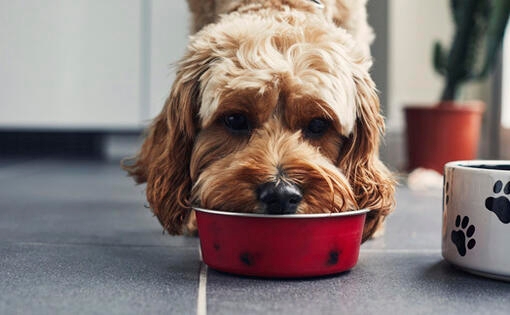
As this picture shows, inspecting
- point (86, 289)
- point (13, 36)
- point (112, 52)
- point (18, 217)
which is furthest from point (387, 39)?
point (86, 289)

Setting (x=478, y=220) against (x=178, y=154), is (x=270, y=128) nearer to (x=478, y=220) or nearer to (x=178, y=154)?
(x=178, y=154)

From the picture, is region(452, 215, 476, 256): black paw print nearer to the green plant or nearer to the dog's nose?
the dog's nose

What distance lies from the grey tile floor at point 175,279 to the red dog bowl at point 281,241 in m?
0.02

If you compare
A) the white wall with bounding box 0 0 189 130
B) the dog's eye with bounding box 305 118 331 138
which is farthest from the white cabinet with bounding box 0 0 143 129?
the dog's eye with bounding box 305 118 331 138

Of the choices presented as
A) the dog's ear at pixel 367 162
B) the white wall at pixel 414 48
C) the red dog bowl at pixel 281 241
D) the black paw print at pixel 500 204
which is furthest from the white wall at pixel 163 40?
the black paw print at pixel 500 204

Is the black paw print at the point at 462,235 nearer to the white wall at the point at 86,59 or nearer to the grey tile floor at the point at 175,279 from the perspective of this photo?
the grey tile floor at the point at 175,279

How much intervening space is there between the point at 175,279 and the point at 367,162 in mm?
418

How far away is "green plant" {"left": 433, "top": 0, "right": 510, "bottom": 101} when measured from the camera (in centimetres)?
296

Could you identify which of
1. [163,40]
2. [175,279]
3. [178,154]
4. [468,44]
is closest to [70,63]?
[163,40]

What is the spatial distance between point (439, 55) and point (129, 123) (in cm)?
157

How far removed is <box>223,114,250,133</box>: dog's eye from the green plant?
6.30 feet

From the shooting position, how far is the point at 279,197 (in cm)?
111

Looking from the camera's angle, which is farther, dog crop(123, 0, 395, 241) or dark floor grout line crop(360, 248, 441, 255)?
dark floor grout line crop(360, 248, 441, 255)

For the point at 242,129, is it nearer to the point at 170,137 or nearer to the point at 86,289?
the point at 170,137
